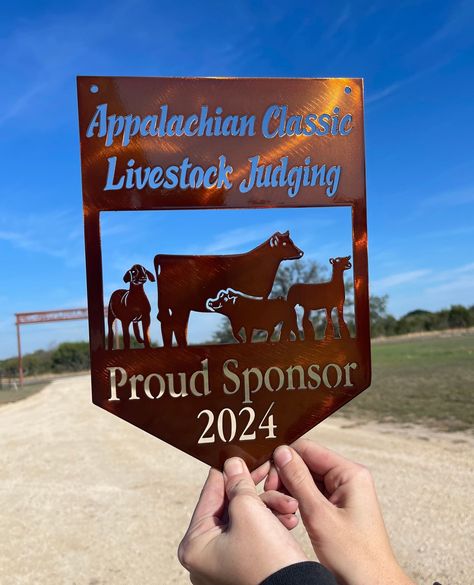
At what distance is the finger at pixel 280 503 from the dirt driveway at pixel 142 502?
13.6 ft

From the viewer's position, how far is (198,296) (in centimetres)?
211

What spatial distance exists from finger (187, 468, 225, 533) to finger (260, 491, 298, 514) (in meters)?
0.15

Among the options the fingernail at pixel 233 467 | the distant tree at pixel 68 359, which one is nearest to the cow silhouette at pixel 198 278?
the fingernail at pixel 233 467

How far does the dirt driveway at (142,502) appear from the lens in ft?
18.8

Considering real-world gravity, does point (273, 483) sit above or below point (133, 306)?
below

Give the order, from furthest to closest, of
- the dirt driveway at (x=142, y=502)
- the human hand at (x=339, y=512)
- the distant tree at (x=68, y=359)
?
the distant tree at (x=68, y=359), the dirt driveway at (x=142, y=502), the human hand at (x=339, y=512)

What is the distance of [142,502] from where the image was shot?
7.66 m

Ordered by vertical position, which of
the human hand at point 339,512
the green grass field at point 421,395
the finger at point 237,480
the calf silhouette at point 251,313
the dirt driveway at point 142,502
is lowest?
the dirt driveway at point 142,502

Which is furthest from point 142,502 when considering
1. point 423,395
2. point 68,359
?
point 68,359

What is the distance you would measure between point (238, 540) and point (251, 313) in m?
0.84

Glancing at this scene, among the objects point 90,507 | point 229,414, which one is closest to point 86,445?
point 90,507

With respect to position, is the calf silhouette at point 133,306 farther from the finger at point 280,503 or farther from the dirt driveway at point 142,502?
the dirt driveway at point 142,502

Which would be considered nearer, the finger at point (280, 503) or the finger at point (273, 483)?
the finger at point (280, 503)

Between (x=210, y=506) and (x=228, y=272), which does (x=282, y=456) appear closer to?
(x=210, y=506)
